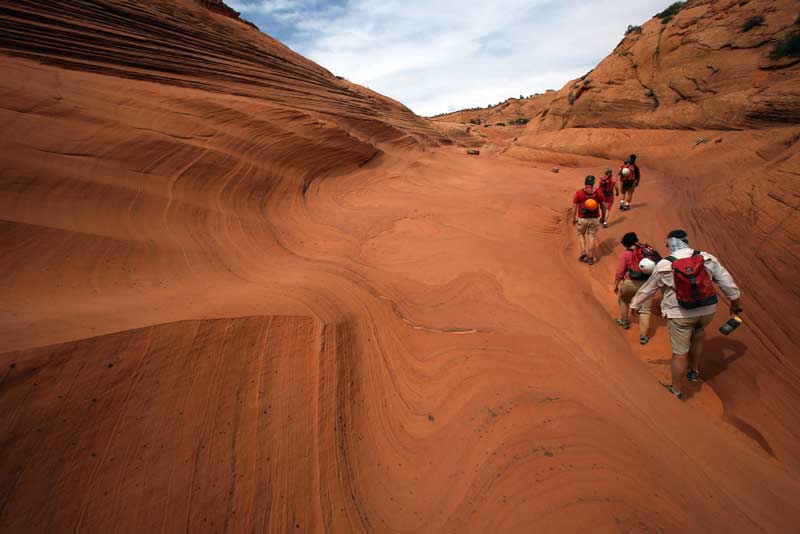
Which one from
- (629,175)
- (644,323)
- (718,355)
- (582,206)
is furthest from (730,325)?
(629,175)

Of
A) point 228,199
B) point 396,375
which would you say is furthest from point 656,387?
point 228,199

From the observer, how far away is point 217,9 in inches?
406

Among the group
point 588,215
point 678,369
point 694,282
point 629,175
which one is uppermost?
point 629,175

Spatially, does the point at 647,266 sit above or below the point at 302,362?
above

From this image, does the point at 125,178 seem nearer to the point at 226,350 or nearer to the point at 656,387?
the point at 226,350

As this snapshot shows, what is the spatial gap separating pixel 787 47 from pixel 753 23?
2.46 m

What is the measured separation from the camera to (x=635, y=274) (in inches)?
157

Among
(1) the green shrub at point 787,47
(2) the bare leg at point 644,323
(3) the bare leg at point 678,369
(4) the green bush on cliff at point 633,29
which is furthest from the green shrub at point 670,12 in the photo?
(3) the bare leg at point 678,369

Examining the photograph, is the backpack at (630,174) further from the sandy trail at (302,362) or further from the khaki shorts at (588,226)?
the khaki shorts at (588,226)

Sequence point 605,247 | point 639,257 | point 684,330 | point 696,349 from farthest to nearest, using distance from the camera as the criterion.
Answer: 1. point 605,247
2. point 639,257
3. point 696,349
4. point 684,330

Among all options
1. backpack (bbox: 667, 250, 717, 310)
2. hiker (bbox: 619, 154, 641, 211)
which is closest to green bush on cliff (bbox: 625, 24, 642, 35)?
hiker (bbox: 619, 154, 641, 211)

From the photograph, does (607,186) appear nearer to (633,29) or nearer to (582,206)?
(582,206)

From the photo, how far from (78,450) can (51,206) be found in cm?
304

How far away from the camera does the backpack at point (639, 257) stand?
12.8 ft
